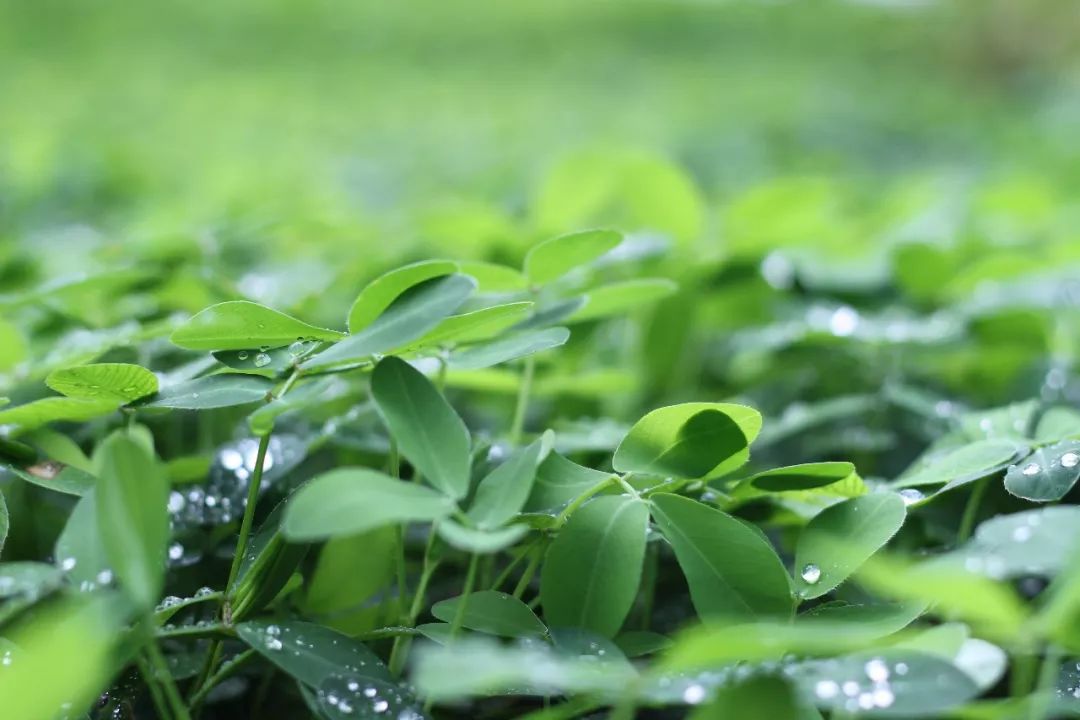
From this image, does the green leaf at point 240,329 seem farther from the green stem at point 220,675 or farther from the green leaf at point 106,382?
the green stem at point 220,675

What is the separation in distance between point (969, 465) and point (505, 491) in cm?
28

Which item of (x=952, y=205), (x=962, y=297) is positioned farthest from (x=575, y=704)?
(x=952, y=205)

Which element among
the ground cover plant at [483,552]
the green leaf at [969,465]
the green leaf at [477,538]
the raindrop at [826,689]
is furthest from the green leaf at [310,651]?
the green leaf at [969,465]

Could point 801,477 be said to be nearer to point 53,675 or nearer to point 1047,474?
point 1047,474

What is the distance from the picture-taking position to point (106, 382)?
1.70 ft

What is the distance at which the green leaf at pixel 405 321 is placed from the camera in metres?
0.48

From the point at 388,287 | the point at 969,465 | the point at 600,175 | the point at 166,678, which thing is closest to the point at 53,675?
the point at 166,678

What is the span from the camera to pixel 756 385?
1030mm

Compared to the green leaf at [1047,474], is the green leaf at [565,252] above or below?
above

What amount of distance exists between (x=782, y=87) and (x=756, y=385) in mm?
4502

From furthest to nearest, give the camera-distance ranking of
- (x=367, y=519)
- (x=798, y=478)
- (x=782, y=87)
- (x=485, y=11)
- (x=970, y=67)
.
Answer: (x=970, y=67) → (x=485, y=11) → (x=782, y=87) → (x=798, y=478) → (x=367, y=519)

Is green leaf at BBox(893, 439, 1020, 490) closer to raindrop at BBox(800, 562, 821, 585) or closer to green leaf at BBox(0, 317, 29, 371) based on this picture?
raindrop at BBox(800, 562, 821, 585)

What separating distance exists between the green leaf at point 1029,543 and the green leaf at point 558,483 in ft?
0.59

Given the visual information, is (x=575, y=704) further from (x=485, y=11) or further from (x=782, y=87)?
(x=485, y=11)
